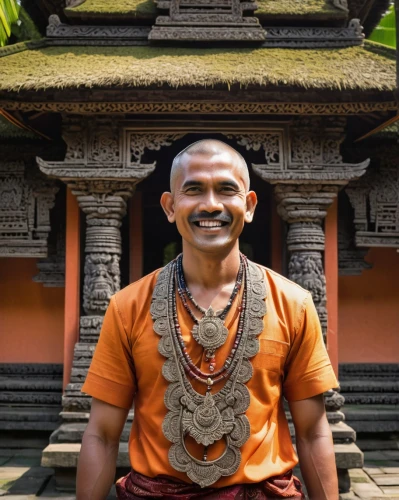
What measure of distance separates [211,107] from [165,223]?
245 cm

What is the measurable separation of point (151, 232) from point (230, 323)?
5.81m

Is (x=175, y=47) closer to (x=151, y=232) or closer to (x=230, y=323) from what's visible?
(x=151, y=232)

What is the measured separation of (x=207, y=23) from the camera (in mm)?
6629

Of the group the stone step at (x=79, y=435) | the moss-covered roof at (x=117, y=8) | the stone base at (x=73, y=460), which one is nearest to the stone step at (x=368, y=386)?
the stone step at (x=79, y=435)

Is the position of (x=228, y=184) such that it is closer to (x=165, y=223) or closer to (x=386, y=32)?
(x=165, y=223)

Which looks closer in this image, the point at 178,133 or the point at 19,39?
the point at 178,133

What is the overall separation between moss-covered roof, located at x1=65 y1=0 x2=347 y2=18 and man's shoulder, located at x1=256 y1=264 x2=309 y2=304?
553 cm

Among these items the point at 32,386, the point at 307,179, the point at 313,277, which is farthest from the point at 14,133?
the point at 313,277

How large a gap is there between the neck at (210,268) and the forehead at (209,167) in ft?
0.86

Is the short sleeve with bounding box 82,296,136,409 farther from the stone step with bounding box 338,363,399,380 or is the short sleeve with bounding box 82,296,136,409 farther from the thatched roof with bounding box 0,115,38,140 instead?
the stone step with bounding box 338,363,399,380

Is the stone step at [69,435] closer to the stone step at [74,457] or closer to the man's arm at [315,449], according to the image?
the stone step at [74,457]

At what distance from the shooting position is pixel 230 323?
2035 millimetres

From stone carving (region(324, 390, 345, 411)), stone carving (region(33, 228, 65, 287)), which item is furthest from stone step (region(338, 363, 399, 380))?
stone carving (region(33, 228, 65, 287))

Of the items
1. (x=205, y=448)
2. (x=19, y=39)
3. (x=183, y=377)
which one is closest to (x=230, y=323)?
(x=183, y=377)
